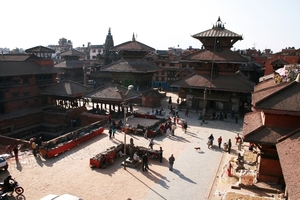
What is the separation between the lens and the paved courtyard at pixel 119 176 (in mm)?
15453

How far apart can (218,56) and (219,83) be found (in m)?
4.59

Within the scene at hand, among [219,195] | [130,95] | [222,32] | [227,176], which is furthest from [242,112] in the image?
[219,195]

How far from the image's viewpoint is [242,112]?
1452 inches

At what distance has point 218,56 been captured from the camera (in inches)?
1501

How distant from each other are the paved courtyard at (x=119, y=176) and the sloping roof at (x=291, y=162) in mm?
5508

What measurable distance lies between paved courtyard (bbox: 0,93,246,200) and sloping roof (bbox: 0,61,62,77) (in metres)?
17.3

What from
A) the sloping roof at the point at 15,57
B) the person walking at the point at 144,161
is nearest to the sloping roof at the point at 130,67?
the sloping roof at the point at 15,57

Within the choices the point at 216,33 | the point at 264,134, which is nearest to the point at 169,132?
the point at 264,134

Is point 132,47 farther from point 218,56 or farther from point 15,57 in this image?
point 15,57

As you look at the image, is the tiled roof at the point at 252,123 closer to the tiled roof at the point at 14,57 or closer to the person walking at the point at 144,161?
the person walking at the point at 144,161

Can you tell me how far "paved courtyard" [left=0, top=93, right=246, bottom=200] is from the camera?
15453 mm

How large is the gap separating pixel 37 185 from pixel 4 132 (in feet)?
56.8

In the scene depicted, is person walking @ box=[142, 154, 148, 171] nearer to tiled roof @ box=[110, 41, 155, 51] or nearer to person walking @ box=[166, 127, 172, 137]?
person walking @ box=[166, 127, 172, 137]

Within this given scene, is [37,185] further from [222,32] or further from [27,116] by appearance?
[222,32]
